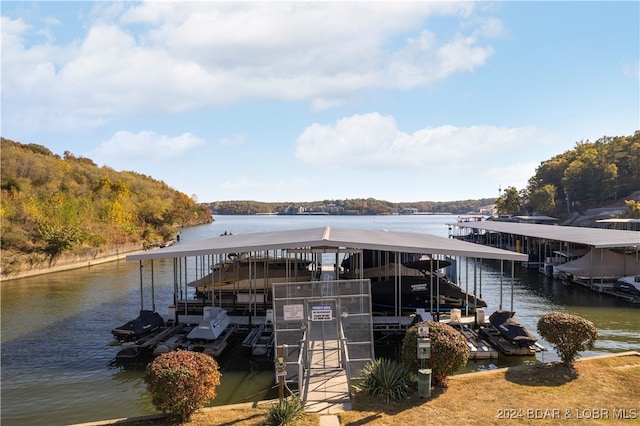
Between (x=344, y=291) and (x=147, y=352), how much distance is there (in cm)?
873

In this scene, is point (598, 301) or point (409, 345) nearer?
point (409, 345)

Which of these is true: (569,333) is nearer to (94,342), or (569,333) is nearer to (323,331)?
(323,331)

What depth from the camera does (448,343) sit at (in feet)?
31.4

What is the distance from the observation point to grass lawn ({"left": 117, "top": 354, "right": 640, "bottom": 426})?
8.30 meters

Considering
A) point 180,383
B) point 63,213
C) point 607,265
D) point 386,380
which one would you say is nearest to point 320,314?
point 386,380

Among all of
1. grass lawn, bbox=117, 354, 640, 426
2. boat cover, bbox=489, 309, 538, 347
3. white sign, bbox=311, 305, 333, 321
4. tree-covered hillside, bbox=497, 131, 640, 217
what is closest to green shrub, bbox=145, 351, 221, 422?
grass lawn, bbox=117, 354, 640, 426

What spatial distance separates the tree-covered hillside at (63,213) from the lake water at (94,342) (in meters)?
5.36

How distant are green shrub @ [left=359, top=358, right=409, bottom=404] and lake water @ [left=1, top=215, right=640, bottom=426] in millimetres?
3311

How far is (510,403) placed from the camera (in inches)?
358

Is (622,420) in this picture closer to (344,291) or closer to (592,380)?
(592,380)

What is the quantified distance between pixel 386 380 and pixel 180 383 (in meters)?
4.58

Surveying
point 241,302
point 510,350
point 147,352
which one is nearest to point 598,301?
Answer: point 510,350

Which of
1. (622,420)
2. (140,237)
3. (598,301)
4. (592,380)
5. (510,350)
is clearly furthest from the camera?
(140,237)

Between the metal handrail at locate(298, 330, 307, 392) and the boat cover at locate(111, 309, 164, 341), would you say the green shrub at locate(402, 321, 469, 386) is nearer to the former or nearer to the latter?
the metal handrail at locate(298, 330, 307, 392)
